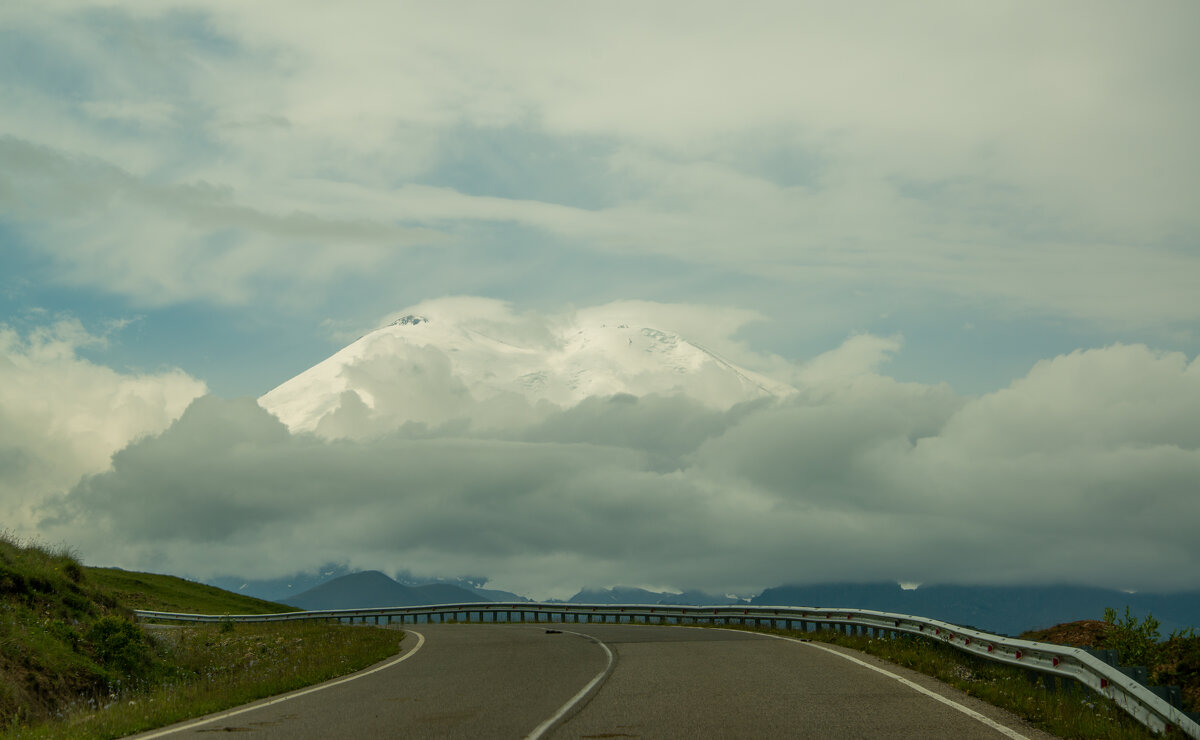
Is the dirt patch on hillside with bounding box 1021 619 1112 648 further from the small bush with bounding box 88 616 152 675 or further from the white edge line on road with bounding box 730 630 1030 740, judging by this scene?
the small bush with bounding box 88 616 152 675

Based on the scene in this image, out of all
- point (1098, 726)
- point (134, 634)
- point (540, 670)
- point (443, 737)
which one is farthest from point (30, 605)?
point (1098, 726)

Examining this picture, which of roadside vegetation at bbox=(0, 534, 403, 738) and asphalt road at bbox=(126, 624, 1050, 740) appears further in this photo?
roadside vegetation at bbox=(0, 534, 403, 738)

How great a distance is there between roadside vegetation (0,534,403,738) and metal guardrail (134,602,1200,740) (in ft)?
37.8

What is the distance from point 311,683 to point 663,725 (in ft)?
28.4

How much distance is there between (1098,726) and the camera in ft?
35.5

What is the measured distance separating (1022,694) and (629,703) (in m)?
5.24

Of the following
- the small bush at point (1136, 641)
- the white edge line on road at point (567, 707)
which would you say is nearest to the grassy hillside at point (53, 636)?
the white edge line on road at point (567, 707)

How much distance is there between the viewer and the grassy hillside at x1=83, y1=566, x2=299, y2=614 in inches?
2660

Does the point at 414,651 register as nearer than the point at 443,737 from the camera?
No

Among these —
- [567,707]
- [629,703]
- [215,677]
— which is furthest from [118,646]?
[629,703]

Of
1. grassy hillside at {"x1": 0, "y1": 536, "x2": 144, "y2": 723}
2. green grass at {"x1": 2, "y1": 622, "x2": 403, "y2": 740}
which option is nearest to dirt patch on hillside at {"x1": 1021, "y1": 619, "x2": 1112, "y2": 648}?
green grass at {"x1": 2, "y1": 622, "x2": 403, "y2": 740}

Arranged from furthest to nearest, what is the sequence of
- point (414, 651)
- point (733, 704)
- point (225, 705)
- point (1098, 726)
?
point (414, 651), point (225, 705), point (733, 704), point (1098, 726)

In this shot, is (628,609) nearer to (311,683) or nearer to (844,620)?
(844,620)

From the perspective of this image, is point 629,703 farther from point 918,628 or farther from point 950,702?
point 918,628
